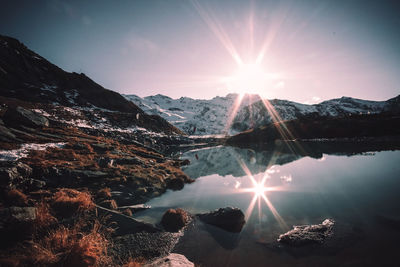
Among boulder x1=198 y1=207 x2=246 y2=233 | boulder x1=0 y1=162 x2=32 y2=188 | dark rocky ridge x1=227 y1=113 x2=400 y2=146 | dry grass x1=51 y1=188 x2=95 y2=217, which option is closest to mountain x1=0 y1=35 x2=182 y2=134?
dark rocky ridge x1=227 y1=113 x2=400 y2=146

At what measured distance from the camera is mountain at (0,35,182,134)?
86688 mm

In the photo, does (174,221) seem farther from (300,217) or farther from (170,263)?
(300,217)

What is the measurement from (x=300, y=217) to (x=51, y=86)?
147m

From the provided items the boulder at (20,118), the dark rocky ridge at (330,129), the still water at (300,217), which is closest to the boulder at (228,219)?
the still water at (300,217)

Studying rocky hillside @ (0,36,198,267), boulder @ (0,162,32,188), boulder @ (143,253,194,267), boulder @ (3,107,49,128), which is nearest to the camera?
rocky hillside @ (0,36,198,267)

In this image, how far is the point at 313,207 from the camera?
11.9 m

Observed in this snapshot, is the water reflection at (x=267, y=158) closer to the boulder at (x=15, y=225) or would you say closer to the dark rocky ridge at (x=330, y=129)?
the dark rocky ridge at (x=330, y=129)

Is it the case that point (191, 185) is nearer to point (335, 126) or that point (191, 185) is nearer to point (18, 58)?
point (335, 126)

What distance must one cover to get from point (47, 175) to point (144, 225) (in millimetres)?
10918

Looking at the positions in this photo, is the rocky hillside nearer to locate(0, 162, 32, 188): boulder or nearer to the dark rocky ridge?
locate(0, 162, 32, 188): boulder

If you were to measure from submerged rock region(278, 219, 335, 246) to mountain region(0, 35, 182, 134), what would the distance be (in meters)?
88.5

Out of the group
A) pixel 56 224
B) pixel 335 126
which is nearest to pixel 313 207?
pixel 56 224

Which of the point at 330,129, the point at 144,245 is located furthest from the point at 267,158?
the point at 330,129

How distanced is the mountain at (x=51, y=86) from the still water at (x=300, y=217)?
81.7 meters
